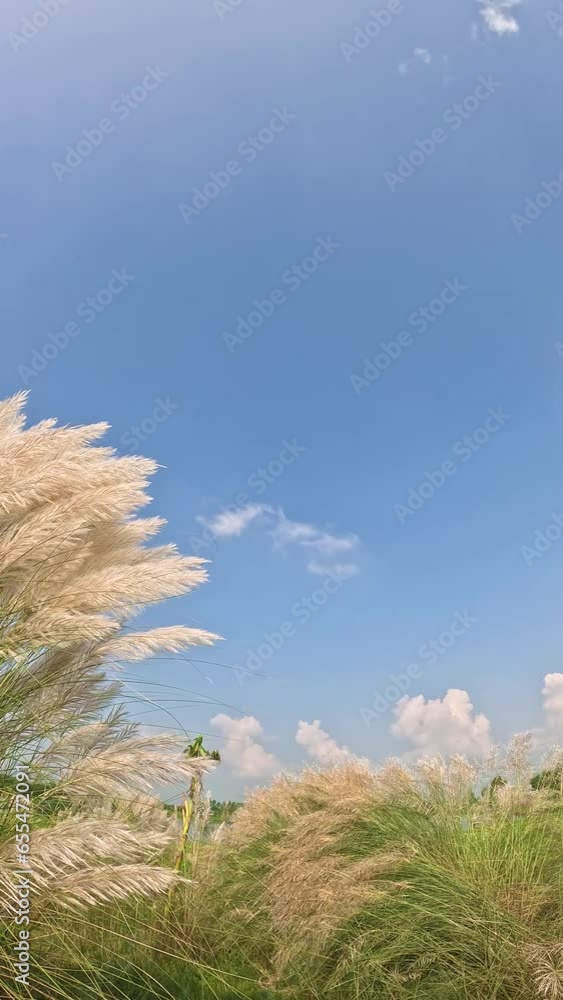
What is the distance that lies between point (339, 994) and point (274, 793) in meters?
2.57

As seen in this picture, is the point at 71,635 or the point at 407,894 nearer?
the point at 71,635

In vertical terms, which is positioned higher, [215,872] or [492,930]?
[492,930]

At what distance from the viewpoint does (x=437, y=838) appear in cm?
371

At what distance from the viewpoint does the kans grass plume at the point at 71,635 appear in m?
2.59

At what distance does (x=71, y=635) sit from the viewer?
8.73ft

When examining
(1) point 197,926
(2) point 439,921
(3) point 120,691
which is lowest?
(1) point 197,926

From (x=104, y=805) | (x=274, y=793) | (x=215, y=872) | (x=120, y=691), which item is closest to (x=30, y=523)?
(x=120, y=691)

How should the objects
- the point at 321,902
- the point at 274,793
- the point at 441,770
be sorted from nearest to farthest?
the point at 321,902
the point at 441,770
the point at 274,793

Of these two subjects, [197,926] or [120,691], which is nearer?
[120,691]

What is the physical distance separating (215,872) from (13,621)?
8.75ft

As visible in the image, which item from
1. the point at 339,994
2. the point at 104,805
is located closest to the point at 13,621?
the point at 104,805

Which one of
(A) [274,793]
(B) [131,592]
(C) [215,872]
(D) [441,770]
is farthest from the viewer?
(A) [274,793]

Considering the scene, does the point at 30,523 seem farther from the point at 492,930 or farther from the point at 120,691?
the point at 492,930

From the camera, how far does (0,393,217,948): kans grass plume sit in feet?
8.50
